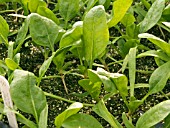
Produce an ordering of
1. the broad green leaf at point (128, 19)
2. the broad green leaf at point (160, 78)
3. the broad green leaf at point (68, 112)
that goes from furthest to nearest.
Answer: the broad green leaf at point (128, 19) < the broad green leaf at point (160, 78) < the broad green leaf at point (68, 112)

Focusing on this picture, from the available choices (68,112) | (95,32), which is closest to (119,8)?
(95,32)

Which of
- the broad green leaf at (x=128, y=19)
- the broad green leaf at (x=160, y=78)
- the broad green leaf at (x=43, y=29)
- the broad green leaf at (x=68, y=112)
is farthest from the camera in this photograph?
the broad green leaf at (x=128, y=19)

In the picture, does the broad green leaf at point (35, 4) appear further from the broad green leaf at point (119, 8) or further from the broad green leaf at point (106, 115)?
the broad green leaf at point (106, 115)

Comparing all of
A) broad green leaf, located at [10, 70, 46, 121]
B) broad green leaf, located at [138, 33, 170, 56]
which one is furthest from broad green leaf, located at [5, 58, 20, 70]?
broad green leaf, located at [138, 33, 170, 56]

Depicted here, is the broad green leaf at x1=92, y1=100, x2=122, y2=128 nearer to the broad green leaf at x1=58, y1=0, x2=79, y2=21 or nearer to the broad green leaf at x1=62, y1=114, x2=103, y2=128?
the broad green leaf at x1=62, y1=114, x2=103, y2=128

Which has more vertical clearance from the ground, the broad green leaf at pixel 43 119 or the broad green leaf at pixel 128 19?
the broad green leaf at pixel 128 19

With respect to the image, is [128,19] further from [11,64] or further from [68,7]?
[11,64]

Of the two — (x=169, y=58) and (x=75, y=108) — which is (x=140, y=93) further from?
(x=75, y=108)

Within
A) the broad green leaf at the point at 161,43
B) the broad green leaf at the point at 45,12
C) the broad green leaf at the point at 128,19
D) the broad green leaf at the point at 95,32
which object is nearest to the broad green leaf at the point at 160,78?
the broad green leaf at the point at 161,43
